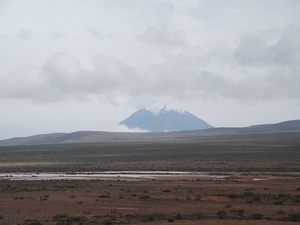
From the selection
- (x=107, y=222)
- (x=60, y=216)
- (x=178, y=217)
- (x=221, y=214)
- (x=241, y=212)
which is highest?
(x=60, y=216)

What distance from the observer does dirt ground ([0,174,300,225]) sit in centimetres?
2300

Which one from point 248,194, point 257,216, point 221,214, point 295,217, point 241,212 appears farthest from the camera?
point 248,194

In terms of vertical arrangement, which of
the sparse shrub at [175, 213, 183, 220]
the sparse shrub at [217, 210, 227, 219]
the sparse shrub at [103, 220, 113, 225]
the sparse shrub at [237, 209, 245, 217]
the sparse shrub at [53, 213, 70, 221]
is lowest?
the sparse shrub at [237, 209, 245, 217]

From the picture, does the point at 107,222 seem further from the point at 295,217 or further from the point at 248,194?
the point at 248,194

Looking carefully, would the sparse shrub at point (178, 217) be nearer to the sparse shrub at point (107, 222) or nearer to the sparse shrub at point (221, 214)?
the sparse shrub at point (221, 214)

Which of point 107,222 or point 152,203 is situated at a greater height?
point 107,222

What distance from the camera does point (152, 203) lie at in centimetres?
2881

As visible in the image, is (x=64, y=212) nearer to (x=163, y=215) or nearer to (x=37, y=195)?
(x=163, y=215)

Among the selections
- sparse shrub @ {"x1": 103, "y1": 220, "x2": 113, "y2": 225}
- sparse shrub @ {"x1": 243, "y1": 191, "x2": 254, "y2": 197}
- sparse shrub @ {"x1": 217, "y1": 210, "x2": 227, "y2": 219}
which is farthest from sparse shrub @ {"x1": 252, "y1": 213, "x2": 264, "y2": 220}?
sparse shrub @ {"x1": 243, "y1": 191, "x2": 254, "y2": 197}

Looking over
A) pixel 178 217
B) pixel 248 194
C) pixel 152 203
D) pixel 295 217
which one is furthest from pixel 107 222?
pixel 248 194

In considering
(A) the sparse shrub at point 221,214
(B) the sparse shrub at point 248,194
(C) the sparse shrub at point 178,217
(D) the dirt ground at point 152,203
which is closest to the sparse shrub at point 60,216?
(D) the dirt ground at point 152,203

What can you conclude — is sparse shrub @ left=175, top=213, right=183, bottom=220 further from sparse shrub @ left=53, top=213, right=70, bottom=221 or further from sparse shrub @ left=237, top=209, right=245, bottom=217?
sparse shrub @ left=53, top=213, right=70, bottom=221

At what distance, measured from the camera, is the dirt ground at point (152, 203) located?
2300cm

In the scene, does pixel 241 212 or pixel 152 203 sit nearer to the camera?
pixel 241 212
